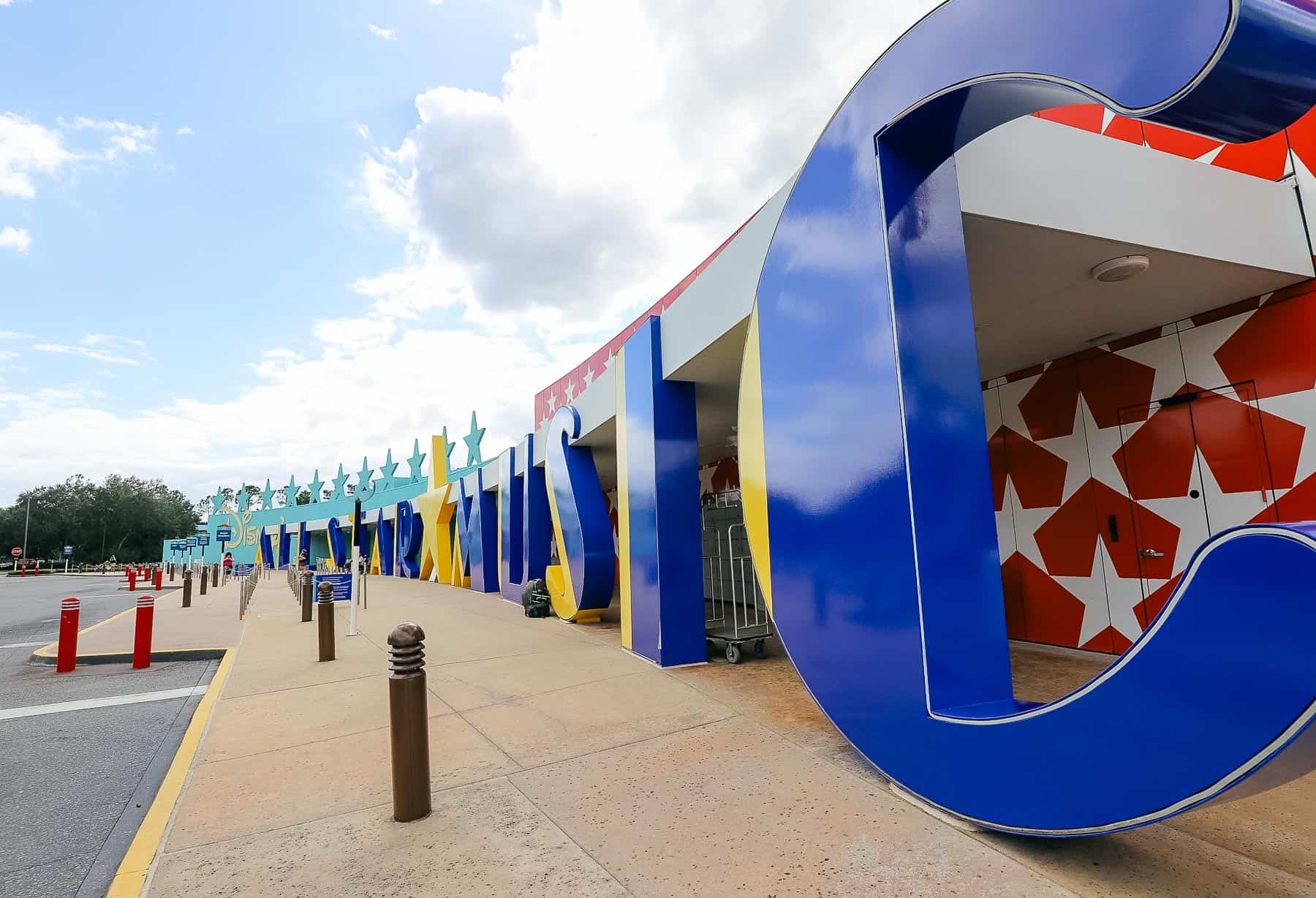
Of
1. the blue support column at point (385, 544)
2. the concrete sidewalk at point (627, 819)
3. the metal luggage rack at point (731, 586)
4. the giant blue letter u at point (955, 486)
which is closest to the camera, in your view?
the giant blue letter u at point (955, 486)

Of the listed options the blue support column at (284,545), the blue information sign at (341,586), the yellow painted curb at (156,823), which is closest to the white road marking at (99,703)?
the yellow painted curb at (156,823)

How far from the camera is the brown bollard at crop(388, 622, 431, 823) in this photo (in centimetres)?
331

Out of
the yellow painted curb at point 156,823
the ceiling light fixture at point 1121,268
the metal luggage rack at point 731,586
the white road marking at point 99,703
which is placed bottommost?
the white road marking at point 99,703

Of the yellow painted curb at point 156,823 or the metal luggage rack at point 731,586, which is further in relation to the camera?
the metal luggage rack at point 731,586

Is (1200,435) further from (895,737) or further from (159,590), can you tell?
(159,590)

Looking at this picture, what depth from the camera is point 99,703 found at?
6453 mm

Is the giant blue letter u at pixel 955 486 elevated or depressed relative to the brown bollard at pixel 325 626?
elevated

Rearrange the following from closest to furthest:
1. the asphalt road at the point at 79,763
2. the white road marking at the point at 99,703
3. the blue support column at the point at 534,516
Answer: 1. the asphalt road at the point at 79,763
2. the white road marking at the point at 99,703
3. the blue support column at the point at 534,516

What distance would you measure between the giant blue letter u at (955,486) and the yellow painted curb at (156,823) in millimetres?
3487

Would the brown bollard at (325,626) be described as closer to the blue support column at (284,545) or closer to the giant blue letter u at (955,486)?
the giant blue letter u at (955,486)

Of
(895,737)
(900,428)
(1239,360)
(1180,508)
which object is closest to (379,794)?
(895,737)

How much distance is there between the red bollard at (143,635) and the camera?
8211 mm

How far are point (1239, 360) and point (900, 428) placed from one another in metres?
4.22

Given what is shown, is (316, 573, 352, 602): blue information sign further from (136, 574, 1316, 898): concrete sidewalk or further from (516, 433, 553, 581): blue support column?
(136, 574, 1316, 898): concrete sidewalk
